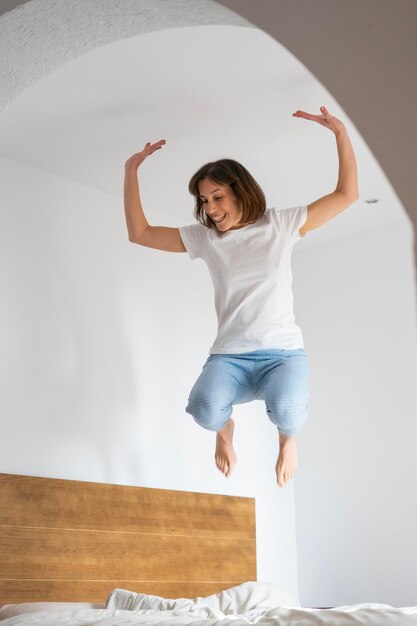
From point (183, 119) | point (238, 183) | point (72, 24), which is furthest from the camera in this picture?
point (183, 119)

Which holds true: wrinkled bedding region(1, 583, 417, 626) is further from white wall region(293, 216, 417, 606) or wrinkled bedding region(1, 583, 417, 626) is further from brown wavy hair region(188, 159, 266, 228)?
brown wavy hair region(188, 159, 266, 228)

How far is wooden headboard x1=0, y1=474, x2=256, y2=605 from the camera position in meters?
3.12

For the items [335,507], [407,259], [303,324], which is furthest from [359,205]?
[335,507]

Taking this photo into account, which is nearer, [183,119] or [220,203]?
[220,203]

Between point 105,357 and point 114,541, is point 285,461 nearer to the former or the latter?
point 114,541

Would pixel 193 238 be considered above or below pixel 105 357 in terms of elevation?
above

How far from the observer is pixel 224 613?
2.88m

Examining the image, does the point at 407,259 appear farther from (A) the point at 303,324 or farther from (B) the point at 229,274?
(B) the point at 229,274

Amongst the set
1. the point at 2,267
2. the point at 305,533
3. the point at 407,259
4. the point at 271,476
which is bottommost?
the point at 305,533

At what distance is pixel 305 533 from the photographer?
14.0 feet

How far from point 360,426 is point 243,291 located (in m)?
1.66

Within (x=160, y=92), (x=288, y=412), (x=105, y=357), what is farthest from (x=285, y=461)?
(x=160, y=92)

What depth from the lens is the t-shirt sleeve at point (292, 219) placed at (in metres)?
2.78

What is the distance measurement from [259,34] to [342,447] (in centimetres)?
236
